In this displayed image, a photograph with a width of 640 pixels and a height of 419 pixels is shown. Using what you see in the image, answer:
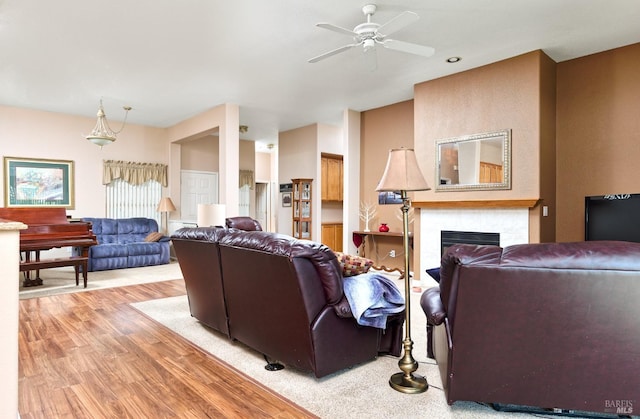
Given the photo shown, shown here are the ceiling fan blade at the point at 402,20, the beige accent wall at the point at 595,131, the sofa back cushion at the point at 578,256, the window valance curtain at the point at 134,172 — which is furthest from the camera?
the window valance curtain at the point at 134,172

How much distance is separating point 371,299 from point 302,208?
18.7 feet

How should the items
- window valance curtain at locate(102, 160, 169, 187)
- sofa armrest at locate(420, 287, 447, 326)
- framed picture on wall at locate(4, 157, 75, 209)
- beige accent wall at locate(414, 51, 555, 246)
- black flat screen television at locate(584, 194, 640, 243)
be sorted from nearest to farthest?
sofa armrest at locate(420, 287, 447, 326)
black flat screen television at locate(584, 194, 640, 243)
beige accent wall at locate(414, 51, 555, 246)
framed picture on wall at locate(4, 157, 75, 209)
window valance curtain at locate(102, 160, 169, 187)

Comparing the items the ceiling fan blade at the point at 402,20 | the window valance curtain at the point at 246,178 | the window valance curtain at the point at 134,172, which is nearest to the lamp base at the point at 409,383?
the ceiling fan blade at the point at 402,20

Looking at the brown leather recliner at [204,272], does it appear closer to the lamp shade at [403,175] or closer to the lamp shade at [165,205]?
the lamp shade at [403,175]

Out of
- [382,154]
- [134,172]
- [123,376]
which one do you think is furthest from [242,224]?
[134,172]

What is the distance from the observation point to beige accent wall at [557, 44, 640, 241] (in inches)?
162

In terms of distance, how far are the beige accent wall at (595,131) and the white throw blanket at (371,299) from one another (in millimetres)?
3251

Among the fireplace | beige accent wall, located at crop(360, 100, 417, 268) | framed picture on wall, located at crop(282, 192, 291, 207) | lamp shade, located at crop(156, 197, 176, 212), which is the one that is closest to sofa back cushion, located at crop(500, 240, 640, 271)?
the fireplace

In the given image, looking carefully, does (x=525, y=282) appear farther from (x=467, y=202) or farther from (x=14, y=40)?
(x=14, y=40)

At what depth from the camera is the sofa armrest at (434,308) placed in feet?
6.24

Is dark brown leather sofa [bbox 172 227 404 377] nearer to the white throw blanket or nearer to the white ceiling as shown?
the white throw blanket

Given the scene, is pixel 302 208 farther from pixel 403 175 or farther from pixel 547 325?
pixel 547 325

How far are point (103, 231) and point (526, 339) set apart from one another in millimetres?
7158

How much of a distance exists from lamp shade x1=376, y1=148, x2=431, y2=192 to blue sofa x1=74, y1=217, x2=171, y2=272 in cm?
567
